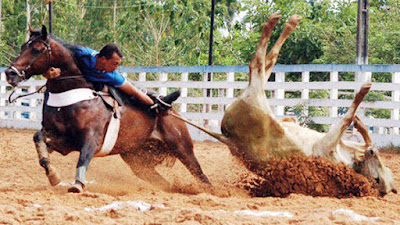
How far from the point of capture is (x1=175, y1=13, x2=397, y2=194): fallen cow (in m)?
5.12

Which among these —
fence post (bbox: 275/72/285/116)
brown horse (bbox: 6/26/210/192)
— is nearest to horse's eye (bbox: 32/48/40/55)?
brown horse (bbox: 6/26/210/192)

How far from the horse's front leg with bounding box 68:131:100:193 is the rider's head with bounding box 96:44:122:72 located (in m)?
0.66

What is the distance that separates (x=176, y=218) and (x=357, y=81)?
8006 millimetres

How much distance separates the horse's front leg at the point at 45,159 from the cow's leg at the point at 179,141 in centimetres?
139

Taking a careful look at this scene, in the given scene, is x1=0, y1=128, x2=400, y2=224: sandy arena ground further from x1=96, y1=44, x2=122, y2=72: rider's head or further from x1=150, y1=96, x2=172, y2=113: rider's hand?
x1=96, y1=44, x2=122, y2=72: rider's head

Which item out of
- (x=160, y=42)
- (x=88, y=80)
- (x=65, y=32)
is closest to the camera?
(x=88, y=80)

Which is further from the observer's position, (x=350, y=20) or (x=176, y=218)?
(x=350, y=20)

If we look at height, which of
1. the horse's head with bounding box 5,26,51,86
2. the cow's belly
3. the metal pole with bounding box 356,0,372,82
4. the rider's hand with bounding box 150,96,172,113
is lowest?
the cow's belly

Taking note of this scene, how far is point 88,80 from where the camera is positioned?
220 inches

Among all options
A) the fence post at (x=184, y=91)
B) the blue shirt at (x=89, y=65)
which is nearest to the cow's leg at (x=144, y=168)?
the blue shirt at (x=89, y=65)

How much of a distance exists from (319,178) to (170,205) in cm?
147

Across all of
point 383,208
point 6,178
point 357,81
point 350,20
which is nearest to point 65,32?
point 350,20

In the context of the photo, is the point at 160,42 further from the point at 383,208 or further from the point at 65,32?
the point at 383,208

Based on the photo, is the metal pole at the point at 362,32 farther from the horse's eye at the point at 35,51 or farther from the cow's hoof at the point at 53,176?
the cow's hoof at the point at 53,176
